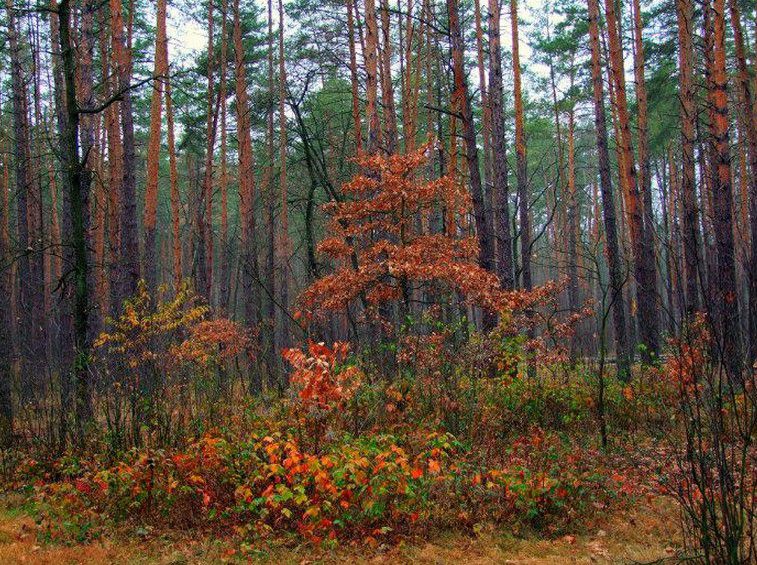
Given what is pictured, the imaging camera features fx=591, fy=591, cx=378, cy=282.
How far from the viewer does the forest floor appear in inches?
185

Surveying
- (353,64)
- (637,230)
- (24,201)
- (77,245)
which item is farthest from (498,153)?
(24,201)

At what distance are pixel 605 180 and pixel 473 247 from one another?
5851mm

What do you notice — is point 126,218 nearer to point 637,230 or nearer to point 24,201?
point 24,201

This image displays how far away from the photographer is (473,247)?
10078mm

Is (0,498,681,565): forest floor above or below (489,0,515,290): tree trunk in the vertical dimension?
below

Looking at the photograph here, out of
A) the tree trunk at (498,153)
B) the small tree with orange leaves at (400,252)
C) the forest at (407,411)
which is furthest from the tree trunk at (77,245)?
the tree trunk at (498,153)

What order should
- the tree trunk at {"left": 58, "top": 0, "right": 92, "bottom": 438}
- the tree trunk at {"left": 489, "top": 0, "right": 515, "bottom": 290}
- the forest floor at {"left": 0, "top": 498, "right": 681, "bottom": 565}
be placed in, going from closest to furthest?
1. the forest floor at {"left": 0, "top": 498, "right": 681, "bottom": 565}
2. the tree trunk at {"left": 58, "top": 0, "right": 92, "bottom": 438}
3. the tree trunk at {"left": 489, "top": 0, "right": 515, "bottom": 290}

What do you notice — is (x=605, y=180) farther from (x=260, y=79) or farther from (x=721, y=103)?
(x=260, y=79)

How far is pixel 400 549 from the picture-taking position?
4.80 meters

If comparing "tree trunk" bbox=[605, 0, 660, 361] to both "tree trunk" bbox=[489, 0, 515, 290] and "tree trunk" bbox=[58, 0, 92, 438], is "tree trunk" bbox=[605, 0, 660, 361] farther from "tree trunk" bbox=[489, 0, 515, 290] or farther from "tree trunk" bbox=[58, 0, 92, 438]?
"tree trunk" bbox=[58, 0, 92, 438]

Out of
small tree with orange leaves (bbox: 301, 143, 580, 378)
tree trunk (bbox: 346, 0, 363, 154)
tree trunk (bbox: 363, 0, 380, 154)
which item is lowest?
small tree with orange leaves (bbox: 301, 143, 580, 378)

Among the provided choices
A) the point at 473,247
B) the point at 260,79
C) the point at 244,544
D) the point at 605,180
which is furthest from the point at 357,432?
the point at 260,79

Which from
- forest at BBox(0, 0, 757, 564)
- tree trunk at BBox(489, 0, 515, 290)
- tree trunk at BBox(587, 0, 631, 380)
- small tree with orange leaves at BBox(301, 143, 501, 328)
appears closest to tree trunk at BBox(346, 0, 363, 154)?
forest at BBox(0, 0, 757, 564)

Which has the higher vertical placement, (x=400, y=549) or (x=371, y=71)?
(x=371, y=71)
